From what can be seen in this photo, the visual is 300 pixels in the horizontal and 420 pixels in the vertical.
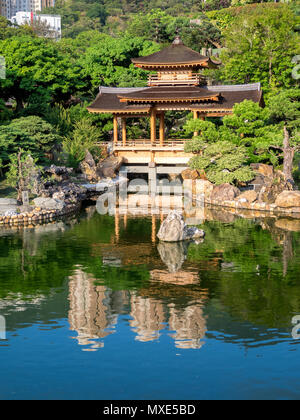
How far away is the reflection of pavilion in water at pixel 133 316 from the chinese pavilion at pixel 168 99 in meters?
23.5

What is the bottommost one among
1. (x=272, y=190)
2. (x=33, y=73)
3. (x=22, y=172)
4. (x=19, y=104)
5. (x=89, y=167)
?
(x=272, y=190)

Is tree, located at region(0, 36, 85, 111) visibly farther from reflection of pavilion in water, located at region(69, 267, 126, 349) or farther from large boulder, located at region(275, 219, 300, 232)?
reflection of pavilion in water, located at region(69, 267, 126, 349)

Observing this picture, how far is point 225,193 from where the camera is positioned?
35.1m

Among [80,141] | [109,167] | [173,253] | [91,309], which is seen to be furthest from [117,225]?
[80,141]

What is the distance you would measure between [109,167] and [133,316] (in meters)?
25.0

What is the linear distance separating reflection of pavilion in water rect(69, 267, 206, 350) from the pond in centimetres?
3

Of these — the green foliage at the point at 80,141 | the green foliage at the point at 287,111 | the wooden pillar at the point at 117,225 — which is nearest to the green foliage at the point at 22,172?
the wooden pillar at the point at 117,225

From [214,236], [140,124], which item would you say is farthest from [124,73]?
[214,236]

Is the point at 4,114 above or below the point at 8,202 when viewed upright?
above

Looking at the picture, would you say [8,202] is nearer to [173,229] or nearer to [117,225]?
[117,225]

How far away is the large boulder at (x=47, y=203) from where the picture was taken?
102 ft

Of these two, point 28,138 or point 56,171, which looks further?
point 56,171

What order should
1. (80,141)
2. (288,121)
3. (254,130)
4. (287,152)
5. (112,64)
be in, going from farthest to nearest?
(112,64) < (80,141) < (288,121) < (254,130) < (287,152)

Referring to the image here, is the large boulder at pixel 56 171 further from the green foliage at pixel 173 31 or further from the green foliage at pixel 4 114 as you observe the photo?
the green foliage at pixel 173 31
